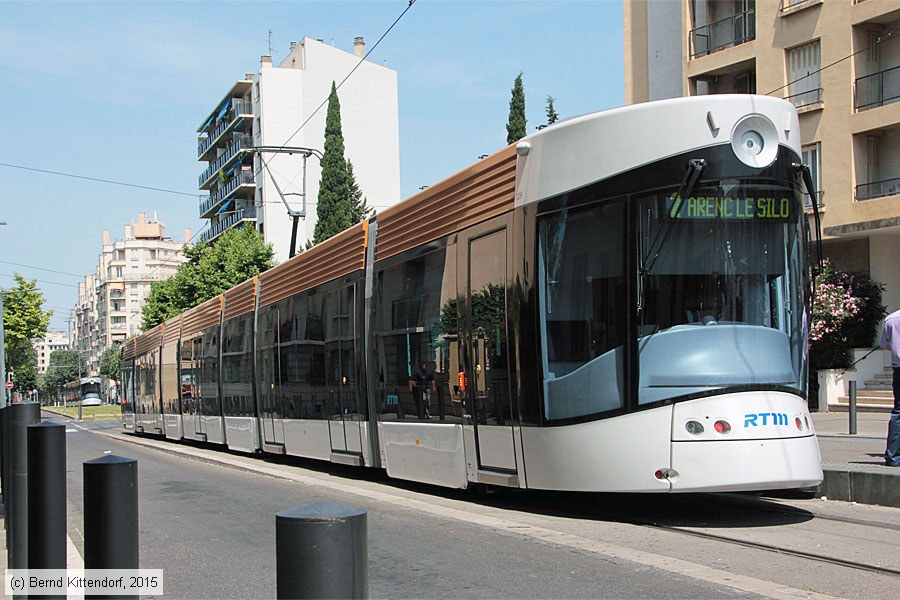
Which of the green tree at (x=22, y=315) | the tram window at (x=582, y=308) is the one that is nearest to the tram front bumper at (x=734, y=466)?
the tram window at (x=582, y=308)

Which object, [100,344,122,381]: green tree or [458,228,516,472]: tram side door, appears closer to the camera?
[458,228,516,472]: tram side door

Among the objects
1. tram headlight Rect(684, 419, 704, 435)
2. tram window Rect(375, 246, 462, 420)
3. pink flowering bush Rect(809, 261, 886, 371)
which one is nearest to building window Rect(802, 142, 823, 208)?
pink flowering bush Rect(809, 261, 886, 371)

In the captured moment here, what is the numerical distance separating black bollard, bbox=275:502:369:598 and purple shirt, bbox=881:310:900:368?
8.95 meters

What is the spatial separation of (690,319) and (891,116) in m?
20.6

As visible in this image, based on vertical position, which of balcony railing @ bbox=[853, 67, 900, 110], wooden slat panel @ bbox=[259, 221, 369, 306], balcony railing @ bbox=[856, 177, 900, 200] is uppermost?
balcony railing @ bbox=[853, 67, 900, 110]

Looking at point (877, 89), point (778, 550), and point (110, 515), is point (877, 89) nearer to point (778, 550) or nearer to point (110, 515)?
point (778, 550)

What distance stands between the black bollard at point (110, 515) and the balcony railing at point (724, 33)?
29.9 m

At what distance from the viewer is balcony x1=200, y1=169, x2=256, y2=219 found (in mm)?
81188

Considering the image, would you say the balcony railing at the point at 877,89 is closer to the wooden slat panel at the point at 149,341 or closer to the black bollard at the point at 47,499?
the wooden slat panel at the point at 149,341

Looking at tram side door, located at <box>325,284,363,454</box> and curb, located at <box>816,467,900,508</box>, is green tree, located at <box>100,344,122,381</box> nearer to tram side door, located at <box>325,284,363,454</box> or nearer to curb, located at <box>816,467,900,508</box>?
tram side door, located at <box>325,284,363,454</box>

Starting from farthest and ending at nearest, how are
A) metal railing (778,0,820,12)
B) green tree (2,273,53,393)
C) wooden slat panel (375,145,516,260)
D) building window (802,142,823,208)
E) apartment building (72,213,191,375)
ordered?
apartment building (72,213,191,375)
green tree (2,273,53,393)
metal railing (778,0,820,12)
building window (802,142,823,208)
wooden slat panel (375,145,516,260)

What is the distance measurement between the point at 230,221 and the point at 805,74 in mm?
62779

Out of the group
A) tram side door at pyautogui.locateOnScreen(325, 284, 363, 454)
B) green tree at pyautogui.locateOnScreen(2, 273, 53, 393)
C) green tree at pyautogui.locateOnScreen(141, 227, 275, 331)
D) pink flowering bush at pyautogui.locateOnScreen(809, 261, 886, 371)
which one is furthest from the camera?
green tree at pyautogui.locateOnScreen(2, 273, 53, 393)

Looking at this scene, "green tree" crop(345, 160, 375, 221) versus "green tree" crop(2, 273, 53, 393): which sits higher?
"green tree" crop(345, 160, 375, 221)
